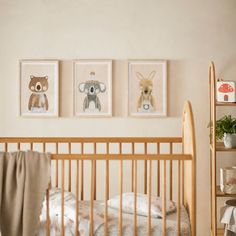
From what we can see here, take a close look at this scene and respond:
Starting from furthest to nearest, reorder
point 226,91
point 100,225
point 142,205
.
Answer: point 226,91 < point 142,205 < point 100,225

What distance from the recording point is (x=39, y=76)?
Answer: 3664 mm

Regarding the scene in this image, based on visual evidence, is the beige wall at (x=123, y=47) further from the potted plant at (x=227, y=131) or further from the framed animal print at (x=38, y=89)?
the potted plant at (x=227, y=131)

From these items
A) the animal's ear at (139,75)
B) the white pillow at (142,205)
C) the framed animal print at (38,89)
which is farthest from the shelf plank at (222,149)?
the framed animal print at (38,89)

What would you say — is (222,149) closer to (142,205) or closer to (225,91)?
(225,91)

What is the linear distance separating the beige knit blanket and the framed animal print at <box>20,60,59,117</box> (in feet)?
4.55

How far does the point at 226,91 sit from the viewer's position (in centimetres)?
329

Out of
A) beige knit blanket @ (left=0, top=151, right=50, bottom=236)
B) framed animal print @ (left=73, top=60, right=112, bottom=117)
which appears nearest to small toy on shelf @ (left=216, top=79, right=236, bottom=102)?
framed animal print @ (left=73, top=60, right=112, bottom=117)

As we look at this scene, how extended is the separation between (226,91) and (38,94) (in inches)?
59.5

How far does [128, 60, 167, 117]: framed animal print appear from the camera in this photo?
3596 mm

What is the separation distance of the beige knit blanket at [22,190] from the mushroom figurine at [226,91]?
155cm

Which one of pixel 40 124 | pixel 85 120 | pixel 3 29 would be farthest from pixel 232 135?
pixel 3 29

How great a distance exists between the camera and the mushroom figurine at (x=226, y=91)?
328 centimetres

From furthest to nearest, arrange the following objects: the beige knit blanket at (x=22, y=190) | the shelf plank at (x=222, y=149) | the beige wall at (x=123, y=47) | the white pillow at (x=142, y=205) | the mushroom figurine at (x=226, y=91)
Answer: the beige wall at (x=123, y=47)
the mushroom figurine at (x=226, y=91)
the shelf plank at (x=222, y=149)
the white pillow at (x=142, y=205)
the beige knit blanket at (x=22, y=190)

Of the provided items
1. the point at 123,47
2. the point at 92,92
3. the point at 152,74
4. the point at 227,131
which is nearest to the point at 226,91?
the point at 227,131
